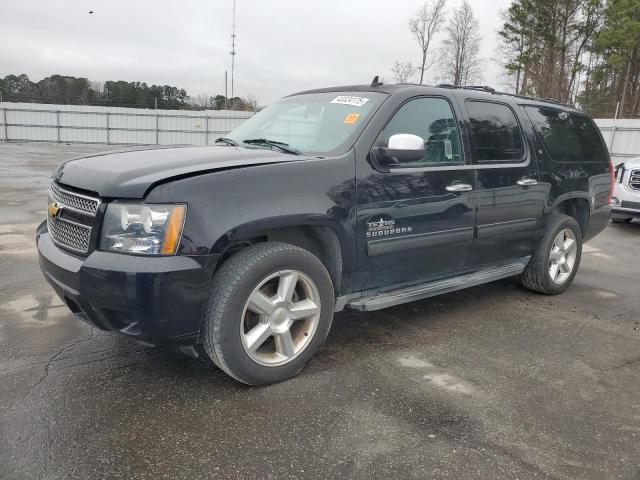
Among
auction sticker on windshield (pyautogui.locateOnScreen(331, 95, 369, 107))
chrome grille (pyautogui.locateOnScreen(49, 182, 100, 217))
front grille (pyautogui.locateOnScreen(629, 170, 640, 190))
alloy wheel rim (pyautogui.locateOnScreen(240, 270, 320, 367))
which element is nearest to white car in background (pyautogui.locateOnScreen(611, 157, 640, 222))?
front grille (pyautogui.locateOnScreen(629, 170, 640, 190))

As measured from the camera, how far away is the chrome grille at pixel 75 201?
273 cm

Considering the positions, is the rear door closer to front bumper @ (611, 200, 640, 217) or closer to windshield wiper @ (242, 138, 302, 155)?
windshield wiper @ (242, 138, 302, 155)

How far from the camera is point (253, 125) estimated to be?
166 inches

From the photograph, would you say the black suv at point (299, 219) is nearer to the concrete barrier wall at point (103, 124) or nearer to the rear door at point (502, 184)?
the rear door at point (502, 184)

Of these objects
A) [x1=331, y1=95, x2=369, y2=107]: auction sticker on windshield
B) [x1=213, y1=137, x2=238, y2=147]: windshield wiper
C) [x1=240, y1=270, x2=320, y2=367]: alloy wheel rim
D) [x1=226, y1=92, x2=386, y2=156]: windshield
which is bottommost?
[x1=240, y1=270, x2=320, y2=367]: alloy wheel rim

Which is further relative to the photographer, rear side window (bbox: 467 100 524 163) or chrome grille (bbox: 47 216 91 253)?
rear side window (bbox: 467 100 524 163)

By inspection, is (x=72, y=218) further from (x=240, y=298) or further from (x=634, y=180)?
(x=634, y=180)

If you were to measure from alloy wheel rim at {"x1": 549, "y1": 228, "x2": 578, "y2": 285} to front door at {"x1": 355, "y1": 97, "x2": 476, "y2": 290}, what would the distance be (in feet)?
4.86

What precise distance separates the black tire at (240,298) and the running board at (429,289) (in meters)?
0.51

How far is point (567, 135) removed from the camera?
5086 mm

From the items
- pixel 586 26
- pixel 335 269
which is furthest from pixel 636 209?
pixel 586 26

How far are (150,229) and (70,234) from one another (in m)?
0.64

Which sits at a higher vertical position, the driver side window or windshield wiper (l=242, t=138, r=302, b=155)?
the driver side window

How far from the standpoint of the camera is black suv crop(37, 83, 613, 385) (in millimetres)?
2605
